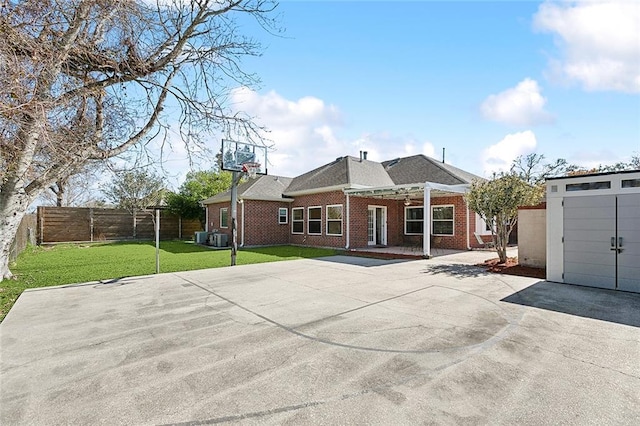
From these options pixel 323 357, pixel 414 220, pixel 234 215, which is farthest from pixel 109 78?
pixel 414 220

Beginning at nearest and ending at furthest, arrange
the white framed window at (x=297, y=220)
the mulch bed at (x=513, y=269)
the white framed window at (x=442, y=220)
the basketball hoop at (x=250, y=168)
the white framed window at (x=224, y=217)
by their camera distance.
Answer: the mulch bed at (x=513, y=269) → the basketball hoop at (x=250, y=168) → the white framed window at (x=442, y=220) → the white framed window at (x=297, y=220) → the white framed window at (x=224, y=217)

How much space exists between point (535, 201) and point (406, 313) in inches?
299

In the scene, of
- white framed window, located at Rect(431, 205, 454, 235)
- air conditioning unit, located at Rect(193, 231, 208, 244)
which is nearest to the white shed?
white framed window, located at Rect(431, 205, 454, 235)

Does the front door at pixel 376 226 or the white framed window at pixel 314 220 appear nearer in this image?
the front door at pixel 376 226

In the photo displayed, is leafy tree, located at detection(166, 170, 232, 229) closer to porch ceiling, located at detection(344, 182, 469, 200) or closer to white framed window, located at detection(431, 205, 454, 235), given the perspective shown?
porch ceiling, located at detection(344, 182, 469, 200)

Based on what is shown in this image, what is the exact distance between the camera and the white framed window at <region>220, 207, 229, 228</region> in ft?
67.2

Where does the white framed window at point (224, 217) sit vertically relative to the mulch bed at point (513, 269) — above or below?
above

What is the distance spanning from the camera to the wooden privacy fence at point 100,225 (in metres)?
19.3

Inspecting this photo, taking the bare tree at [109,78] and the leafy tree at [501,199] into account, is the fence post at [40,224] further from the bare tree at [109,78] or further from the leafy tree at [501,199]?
the leafy tree at [501,199]

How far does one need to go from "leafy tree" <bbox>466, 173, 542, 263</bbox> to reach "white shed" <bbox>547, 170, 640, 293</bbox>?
1994 millimetres

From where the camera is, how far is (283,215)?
19859 mm

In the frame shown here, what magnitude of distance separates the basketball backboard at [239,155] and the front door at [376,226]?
7438mm

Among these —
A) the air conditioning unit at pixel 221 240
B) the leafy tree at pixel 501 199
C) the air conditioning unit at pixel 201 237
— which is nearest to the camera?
the leafy tree at pixel 501 199

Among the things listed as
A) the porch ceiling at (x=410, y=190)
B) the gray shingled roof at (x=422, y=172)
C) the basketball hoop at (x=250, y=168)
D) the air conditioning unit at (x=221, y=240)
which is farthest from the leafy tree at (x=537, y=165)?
the basketball hoop at (x=250, y=168)
